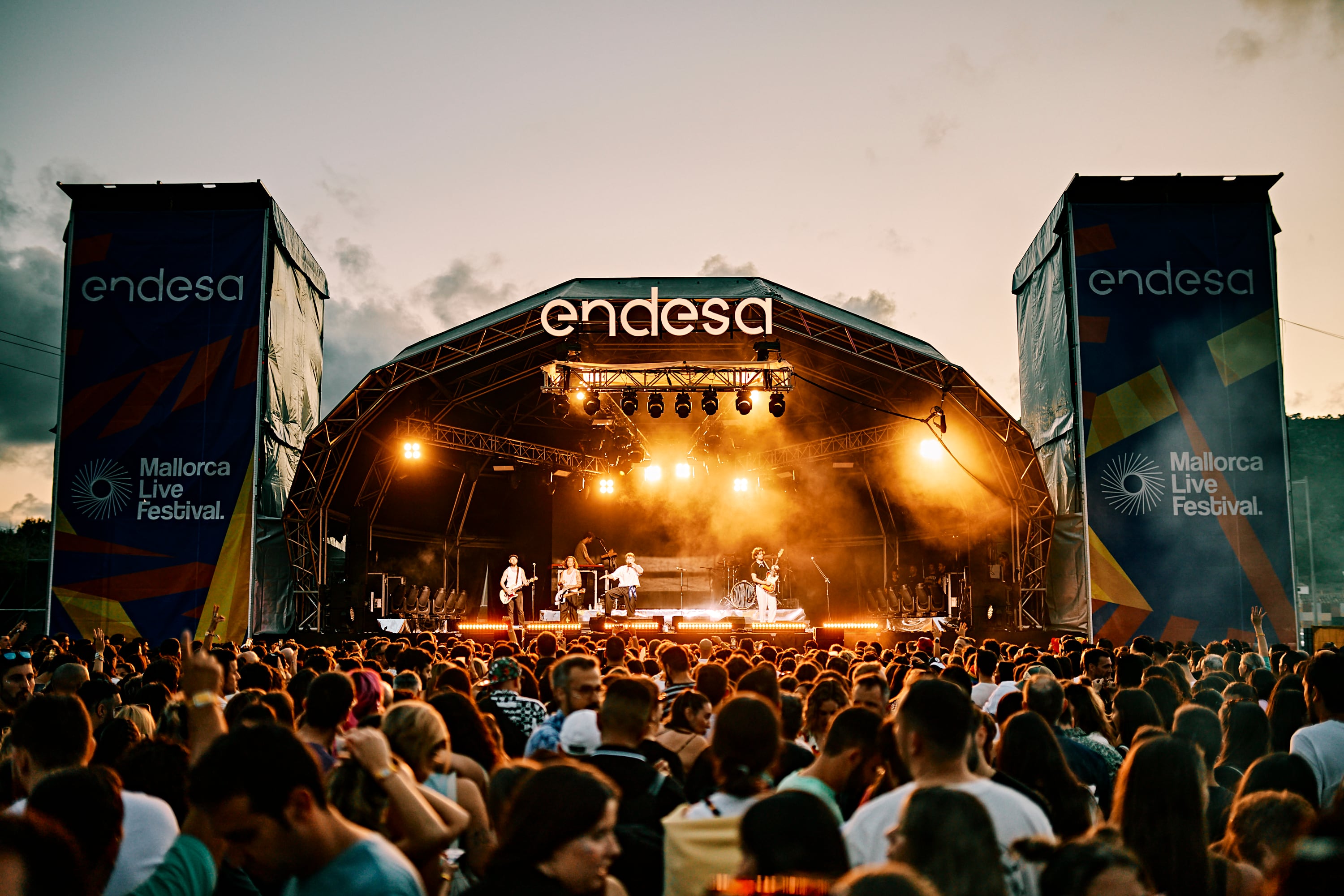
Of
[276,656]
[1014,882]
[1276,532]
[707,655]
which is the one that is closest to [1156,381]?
[1276,532]

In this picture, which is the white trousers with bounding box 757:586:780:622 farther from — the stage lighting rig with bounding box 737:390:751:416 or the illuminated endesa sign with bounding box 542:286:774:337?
the illuminated endesa sign with bounding box 542:286:774:337

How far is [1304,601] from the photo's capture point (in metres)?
41.4

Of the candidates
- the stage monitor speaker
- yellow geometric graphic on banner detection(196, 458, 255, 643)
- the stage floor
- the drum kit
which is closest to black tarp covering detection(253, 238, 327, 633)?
yellow geometric graphic on banner detection(196, 458, 255, 643)

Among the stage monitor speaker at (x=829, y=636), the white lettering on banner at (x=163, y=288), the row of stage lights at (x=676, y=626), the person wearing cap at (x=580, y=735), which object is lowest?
the stage monitor speaker at (x=829, y=636)

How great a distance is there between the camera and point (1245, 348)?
18.6 m

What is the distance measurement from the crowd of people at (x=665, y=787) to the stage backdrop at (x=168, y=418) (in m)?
12.7

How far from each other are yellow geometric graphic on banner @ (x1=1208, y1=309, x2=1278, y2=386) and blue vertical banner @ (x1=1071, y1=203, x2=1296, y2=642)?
0.03 m

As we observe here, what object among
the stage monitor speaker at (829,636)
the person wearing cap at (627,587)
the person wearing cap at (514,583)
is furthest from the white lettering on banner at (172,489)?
the stage monitor speaker at (829,636)

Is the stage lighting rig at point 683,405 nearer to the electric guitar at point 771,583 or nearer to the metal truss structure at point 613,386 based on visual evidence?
the metal truss structure at point 613,386

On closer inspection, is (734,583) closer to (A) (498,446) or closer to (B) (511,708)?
(A) (498,446)

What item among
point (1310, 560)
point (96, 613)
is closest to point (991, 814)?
point (96, 613)

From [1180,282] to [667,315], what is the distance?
10303 millimetres

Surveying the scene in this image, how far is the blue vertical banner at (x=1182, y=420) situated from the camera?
17.8 meters

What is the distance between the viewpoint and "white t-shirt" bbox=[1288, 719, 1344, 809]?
4191 mm
